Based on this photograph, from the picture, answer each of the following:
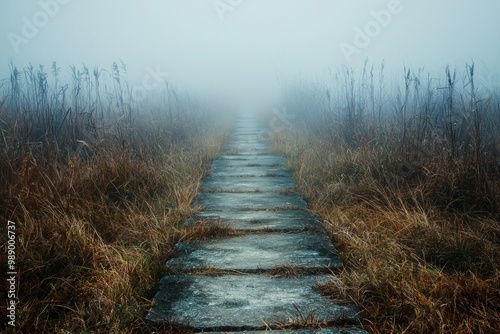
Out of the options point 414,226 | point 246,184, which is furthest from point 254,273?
point 246,184

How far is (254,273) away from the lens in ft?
7.66

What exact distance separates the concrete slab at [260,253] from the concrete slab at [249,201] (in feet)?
2.34

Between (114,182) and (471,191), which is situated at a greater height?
(114,182)

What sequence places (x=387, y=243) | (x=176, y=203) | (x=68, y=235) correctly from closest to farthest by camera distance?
(x=68, y=235) < (x=387, y=243) < (x=176, y=203)

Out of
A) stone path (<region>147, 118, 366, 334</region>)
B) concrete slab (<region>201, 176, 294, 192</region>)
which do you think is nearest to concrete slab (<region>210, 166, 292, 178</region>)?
concrete slab (<region>201, 176, 294, 192</region>)

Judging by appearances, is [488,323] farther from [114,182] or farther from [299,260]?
[114,182]

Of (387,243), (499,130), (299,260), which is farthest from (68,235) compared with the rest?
(499,130)

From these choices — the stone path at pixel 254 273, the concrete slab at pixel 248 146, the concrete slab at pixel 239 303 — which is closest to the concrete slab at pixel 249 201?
the stone path at pixel 254 273

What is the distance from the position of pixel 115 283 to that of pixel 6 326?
1.62 feet

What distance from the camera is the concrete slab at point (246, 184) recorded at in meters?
4.36

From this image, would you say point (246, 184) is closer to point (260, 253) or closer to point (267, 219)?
point (267, 219)

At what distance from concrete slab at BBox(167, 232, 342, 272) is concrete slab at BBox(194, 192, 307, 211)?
2.34ft

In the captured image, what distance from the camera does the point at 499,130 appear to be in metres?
5.80

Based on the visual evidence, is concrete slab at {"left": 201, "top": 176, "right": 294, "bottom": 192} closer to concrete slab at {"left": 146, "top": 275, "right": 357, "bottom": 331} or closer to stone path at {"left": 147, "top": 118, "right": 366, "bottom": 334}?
stone path at {"left": 147, "top": 118, "right": 366, "bottom": 334}
